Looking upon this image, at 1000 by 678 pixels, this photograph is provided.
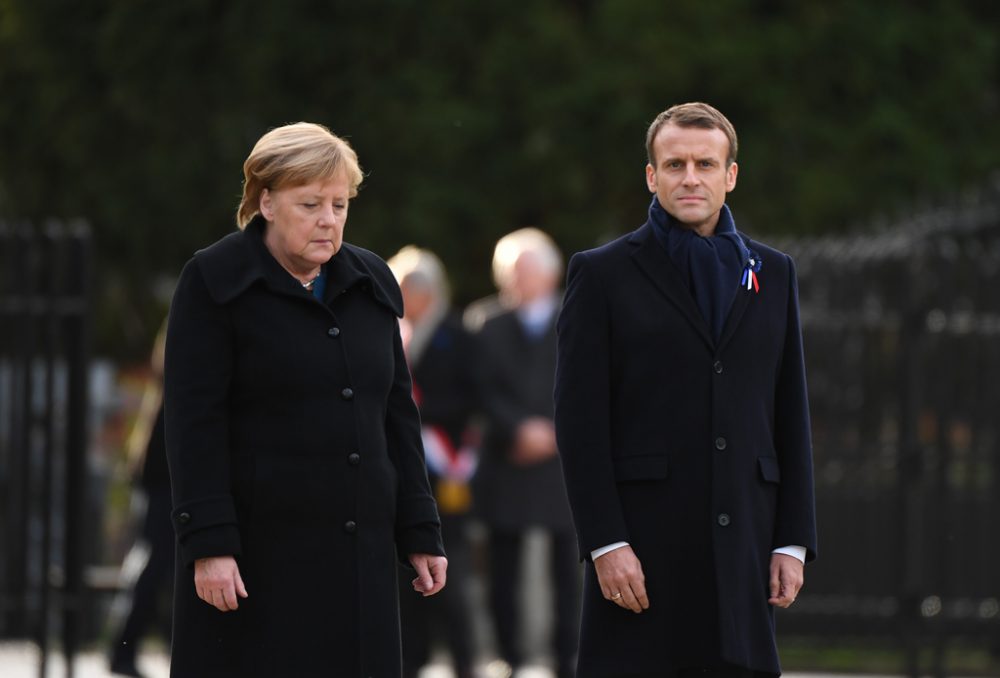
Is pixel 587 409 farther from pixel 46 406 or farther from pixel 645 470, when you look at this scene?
pixel 46 406

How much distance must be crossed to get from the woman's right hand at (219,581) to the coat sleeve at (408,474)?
18.0 inches

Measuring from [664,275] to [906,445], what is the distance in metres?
5.08

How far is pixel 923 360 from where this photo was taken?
400 inches

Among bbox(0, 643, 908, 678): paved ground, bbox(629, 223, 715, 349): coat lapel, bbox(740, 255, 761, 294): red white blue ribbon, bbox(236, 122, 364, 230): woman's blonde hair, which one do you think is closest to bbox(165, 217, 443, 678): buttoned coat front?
bbox(236, 122, 364, 230): woman's blonde hair

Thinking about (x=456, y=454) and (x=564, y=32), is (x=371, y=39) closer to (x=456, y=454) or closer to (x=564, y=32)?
(x=564, y=32)

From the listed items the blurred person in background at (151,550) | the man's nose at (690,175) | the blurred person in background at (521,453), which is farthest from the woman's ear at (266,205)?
the blurred person in background at (521,453)

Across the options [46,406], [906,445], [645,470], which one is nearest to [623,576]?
[645,470]

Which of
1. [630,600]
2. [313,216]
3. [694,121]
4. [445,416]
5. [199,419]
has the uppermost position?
[694,121]

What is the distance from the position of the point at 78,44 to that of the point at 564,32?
14.4ft

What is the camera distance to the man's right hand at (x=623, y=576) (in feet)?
16.8

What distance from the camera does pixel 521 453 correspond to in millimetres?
9609

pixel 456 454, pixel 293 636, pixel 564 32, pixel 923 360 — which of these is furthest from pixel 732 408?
pixel 564 32

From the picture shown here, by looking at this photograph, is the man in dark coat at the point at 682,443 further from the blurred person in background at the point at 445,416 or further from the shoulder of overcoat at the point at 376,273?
the blurred person in background at the point at 445,416

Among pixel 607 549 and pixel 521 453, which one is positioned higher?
pixel 521 453
